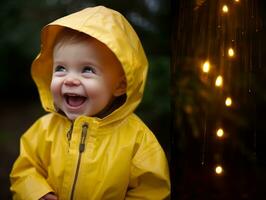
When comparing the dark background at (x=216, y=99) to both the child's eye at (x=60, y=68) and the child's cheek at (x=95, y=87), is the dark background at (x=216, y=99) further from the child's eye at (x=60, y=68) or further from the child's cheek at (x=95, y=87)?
the child's eye at (x=60, y=68)

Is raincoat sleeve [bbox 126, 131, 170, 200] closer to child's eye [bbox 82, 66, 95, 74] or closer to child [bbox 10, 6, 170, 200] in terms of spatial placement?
child [bbox 10, 6, 170, 200]

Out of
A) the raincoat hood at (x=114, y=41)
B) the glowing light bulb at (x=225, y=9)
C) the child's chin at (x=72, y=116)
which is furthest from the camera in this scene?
the glowing light bulb at (x=225, y=9)

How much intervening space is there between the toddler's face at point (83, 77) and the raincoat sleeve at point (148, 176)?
33cm

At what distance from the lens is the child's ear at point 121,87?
236cm

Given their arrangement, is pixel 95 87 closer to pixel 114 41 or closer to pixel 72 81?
pixel 72 81

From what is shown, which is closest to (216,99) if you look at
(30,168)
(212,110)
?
(212,110)

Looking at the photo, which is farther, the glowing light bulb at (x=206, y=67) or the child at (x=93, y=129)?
the glowing light bulb at (x=206, y=67)

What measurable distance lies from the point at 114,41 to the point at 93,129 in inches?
17.7

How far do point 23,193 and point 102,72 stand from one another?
2.44ft

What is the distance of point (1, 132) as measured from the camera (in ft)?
13.3

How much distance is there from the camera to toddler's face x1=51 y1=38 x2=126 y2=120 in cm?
220

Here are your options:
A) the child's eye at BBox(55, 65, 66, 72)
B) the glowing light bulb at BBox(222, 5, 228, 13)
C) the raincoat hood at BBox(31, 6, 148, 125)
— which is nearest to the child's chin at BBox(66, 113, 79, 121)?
the raincoat hood at BBox(31, 6, 148, 125)

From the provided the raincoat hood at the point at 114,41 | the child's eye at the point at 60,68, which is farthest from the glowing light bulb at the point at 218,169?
the child's eye at the point at 60,68

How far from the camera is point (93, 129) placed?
2.24 m
